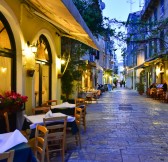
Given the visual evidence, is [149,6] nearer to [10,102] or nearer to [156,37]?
[156,37]

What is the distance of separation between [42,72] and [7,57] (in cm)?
323

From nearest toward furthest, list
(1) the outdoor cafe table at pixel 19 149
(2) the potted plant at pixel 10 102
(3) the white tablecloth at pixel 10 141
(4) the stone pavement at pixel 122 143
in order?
(1) the outdoor cafe table at pixel 19 149, (3) the white tablecloth at pixel 10 141, (4) the stone pavement at pixel 122 143, (2) the potted plant at pixel 10 102

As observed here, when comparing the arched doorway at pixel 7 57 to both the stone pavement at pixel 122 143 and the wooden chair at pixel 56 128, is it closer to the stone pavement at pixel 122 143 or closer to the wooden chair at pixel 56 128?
the wooden chair at pixel 56 128

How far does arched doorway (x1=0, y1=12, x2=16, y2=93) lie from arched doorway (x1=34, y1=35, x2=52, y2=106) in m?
2.00

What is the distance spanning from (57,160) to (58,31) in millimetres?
6965

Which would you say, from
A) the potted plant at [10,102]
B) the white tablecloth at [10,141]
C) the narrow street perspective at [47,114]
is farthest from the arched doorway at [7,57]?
the white tablecloth at [10,141]

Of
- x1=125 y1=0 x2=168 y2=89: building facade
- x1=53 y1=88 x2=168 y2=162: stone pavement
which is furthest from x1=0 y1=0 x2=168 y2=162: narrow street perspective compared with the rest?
x1=125 y1=0 x2=168 y2=89: building facade

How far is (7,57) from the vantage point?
731 cm

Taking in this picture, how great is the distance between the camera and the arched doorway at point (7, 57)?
7054 millimetres

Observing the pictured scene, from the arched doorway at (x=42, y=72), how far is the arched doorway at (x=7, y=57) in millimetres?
2003

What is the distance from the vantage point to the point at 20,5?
7.39 m

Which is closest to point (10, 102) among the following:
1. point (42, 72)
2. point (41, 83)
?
point (41, 83)

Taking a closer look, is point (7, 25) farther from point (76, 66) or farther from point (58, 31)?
point (76, 66)

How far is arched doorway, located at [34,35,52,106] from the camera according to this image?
388 inches
